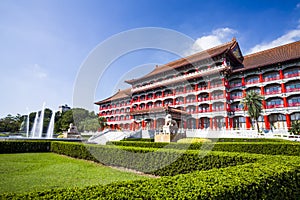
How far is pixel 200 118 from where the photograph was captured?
121ft

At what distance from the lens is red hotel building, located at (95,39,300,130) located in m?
30.1

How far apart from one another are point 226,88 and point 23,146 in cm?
3184

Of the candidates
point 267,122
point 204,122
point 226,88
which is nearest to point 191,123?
point 204,122

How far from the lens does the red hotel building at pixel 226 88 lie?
98.9ft

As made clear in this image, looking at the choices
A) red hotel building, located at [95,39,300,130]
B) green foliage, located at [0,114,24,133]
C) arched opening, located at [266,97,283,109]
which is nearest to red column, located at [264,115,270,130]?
red hotel building, located at [95,39,300,130]

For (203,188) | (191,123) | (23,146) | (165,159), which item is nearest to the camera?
(203,188)

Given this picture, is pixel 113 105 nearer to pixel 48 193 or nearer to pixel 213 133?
pixel 213 133

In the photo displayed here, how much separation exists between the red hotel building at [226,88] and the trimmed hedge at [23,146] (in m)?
19.2

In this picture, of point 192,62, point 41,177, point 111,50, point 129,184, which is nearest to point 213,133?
point 192,62

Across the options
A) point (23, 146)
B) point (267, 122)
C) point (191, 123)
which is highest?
point (267, 122)

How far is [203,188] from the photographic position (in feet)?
10.5

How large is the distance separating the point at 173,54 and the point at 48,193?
36.8ft

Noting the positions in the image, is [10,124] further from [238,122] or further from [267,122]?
[267,122]

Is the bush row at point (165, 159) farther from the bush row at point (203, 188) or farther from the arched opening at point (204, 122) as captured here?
the arched opening at point (204, 122)
